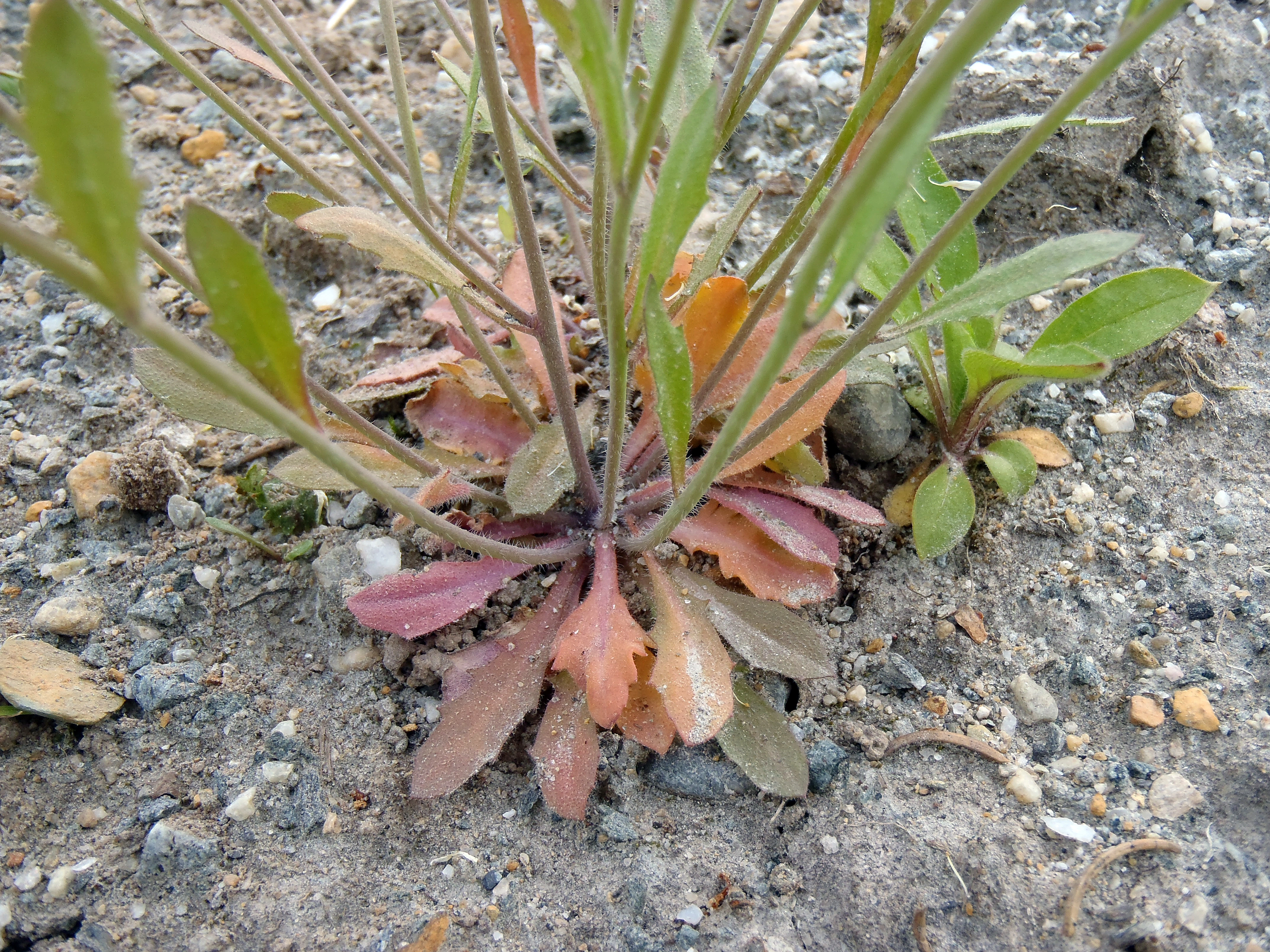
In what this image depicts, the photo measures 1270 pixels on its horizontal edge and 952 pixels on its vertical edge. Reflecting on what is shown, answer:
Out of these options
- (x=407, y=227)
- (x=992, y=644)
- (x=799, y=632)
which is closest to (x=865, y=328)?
(x=799, y=632)

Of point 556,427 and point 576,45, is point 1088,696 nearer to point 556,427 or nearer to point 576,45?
point 556,427

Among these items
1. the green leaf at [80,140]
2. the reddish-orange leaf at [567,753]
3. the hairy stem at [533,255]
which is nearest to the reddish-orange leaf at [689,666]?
Result: the reddish-orange leaf at [567,753]

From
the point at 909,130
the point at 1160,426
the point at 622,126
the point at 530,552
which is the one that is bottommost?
the point at 530,552

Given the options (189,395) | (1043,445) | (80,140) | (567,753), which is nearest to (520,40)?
(189,395)

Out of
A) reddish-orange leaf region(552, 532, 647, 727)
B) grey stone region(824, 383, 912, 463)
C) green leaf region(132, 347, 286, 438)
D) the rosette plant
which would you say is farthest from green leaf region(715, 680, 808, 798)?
green leaf region(132, 347, 286, 438)

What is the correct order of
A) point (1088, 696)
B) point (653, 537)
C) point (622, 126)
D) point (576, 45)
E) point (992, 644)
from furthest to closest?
point (992, 644) → point (1088, 696) → point (653, 537) → point (576, 45) → point (622, 126)

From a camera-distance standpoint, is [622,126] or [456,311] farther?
[456,311]

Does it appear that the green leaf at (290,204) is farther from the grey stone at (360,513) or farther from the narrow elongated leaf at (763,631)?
the narrow elongated leaf at (763,631)
